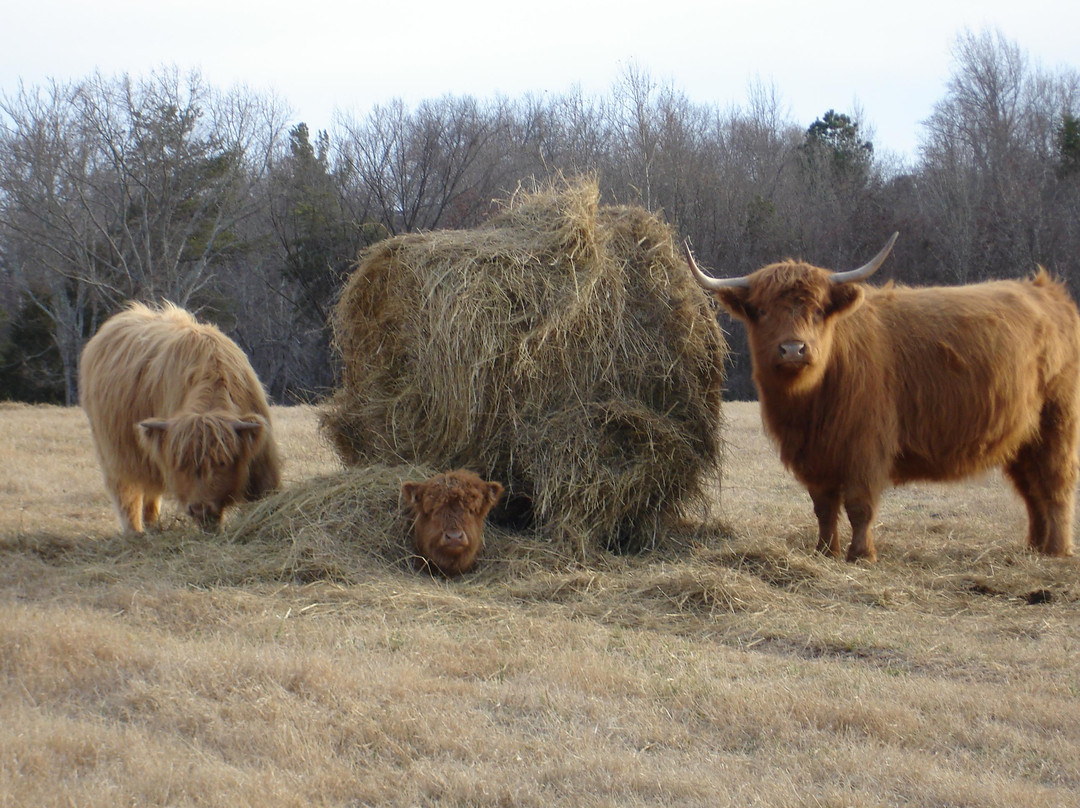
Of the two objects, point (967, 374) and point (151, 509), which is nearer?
point (967, 374)

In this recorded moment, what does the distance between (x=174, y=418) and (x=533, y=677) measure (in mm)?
3984

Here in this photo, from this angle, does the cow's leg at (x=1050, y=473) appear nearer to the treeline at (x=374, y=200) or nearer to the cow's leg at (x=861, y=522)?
the cow's leg at (x=861, y=522)

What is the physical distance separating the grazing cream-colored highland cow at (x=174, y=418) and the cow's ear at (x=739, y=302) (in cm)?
346

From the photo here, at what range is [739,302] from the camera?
693 centimetres

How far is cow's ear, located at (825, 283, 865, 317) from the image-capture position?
679 centimetres

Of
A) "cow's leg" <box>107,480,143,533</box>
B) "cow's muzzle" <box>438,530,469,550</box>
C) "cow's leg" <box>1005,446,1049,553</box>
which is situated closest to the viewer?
"cow's muzzle" <box>438,530,469,550</box>

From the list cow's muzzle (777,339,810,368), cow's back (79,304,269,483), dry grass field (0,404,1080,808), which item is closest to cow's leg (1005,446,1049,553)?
dry grass field (0,404,1080,808)

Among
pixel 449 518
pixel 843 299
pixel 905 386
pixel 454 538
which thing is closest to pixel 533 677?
pixel 454 538

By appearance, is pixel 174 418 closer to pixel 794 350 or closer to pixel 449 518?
pixel 449 518

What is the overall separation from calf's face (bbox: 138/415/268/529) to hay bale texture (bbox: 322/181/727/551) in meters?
1.10

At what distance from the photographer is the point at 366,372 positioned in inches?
318

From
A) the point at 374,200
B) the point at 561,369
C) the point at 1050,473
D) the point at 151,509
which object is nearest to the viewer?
the point at 561,369

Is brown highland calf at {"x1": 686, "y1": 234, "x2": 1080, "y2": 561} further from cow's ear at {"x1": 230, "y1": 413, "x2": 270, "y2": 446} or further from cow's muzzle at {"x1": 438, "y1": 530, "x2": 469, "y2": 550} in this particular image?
cow's ear at {"x1": 230, "y1": 413, "x2": 270, "y2": 446}

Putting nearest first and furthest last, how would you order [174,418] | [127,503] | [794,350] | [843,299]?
[794,350]
[843,299]
[174,418]
[127,503]
